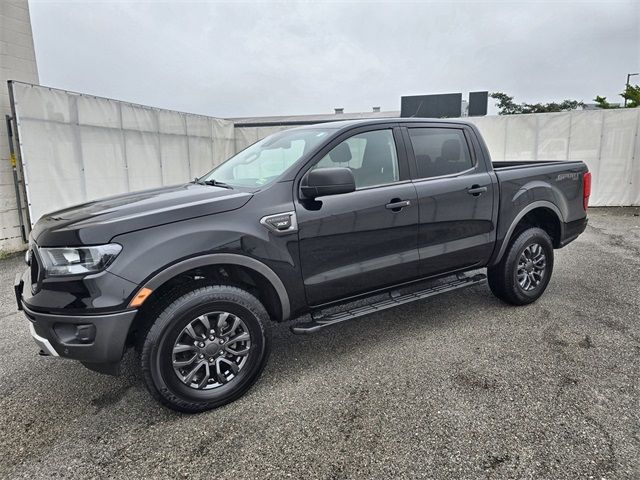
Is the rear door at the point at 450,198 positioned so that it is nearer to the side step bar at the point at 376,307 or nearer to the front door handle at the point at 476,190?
the front door handle at the point at 476,190

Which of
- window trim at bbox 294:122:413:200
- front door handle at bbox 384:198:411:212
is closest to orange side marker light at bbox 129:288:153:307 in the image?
window trim at bbox 294:122:413:200

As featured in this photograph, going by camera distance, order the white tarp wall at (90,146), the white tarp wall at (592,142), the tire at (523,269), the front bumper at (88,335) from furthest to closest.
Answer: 1. the white tarp wall at (592,142)
2. the white tarp wall at (90,146)
3. the tire at (523,269)
4. the front bumper at (88,335)

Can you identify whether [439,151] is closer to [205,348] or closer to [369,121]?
[369,121]

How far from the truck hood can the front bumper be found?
0.39 meters

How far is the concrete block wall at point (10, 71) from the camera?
6691 millimetres

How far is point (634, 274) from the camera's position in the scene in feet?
16.4

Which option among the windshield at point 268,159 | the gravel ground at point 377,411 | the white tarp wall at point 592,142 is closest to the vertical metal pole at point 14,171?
the gravel ground at point 377,411

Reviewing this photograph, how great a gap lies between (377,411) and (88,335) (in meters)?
1.64

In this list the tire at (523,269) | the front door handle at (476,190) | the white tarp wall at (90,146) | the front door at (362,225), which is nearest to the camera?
the front door at (362,225)

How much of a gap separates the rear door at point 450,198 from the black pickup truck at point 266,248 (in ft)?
0.04

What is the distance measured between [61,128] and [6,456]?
6.24 m

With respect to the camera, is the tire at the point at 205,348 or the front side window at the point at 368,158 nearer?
the tire at the point at 205,348

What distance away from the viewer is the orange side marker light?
7.17 ft

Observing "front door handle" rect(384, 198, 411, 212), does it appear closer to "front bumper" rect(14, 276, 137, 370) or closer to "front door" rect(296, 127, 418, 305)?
"front door" rect(296, 127, 418, 305)
